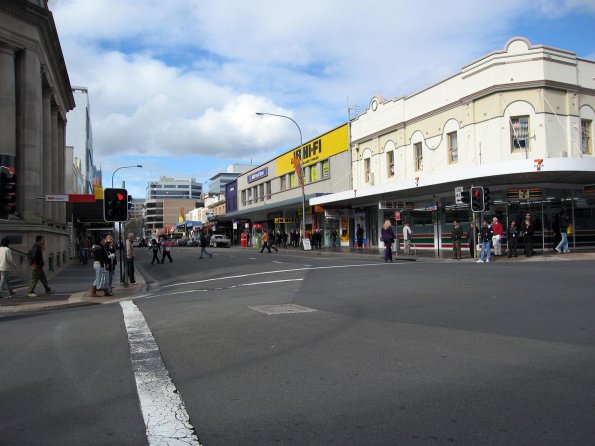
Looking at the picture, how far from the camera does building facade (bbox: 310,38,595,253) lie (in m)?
24.8

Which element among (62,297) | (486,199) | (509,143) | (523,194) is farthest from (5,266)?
(523,194)

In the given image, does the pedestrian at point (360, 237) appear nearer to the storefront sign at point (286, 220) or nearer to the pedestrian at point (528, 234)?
the storefront sign at point (286, 220)

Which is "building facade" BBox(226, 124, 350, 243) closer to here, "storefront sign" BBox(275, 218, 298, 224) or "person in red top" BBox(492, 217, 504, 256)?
"storefront sign" BBox(275, 218, 298, 224)

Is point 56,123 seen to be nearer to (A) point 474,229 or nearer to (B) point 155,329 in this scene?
(A) point 474,229

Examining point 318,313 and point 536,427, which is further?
point 318,313

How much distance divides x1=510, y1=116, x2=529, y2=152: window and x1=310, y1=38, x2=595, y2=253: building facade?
45 millimetres

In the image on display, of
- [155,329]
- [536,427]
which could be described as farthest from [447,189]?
[536,427]

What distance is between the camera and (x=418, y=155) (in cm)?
3145

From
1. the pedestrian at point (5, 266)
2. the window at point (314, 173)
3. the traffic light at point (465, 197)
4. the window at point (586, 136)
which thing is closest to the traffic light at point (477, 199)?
the traffic light at point (465, 197)

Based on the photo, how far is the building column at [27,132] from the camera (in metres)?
21.6

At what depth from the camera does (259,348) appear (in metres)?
6.73

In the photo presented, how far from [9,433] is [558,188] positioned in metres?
27.7

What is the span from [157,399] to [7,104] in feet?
65.3

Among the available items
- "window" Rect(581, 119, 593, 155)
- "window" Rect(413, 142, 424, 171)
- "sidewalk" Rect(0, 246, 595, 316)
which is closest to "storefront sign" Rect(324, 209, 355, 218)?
"window" Rect(413, 142, 424, 171)
